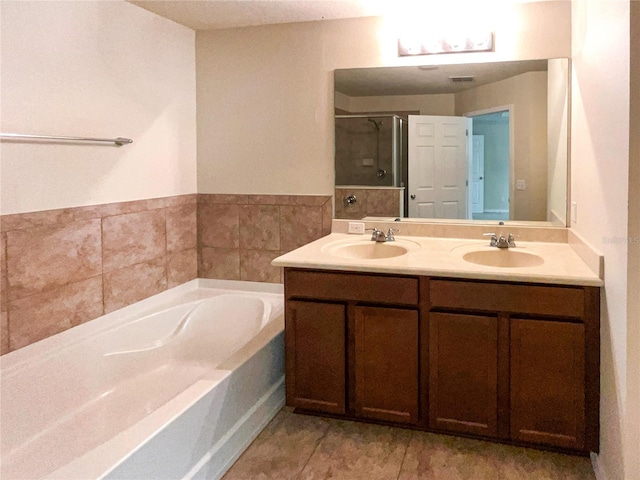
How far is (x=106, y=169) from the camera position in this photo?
9.35 ft

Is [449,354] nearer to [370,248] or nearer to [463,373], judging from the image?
[463,373]

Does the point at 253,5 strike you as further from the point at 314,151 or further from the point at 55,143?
the point at 55,143

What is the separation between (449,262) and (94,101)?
73.6 inches

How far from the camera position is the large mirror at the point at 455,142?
2986 millimetres

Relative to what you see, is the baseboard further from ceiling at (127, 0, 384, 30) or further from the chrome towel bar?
ceiling at (127, 0, 384, 30)

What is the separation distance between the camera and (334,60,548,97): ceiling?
9.88 feet

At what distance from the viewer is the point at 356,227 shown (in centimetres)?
334

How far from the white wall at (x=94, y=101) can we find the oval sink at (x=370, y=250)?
1158 millimetres

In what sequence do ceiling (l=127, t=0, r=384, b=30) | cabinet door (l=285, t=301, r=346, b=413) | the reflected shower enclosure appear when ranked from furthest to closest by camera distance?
the reflected shower enclosure, ceiling (l=127, t=0, r=384, b=30), cabinet door (l=285, t=301, r=346, b=413)

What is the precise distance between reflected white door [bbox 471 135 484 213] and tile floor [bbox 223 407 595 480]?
1.27 m

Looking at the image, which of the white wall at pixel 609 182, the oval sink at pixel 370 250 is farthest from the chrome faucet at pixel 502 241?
the oval sink at pixel 370 250

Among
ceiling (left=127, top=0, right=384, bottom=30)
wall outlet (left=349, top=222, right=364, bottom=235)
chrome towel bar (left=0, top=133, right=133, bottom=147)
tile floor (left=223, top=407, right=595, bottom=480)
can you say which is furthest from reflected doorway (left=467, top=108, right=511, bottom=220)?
chrome towel bar (left=0, top=133, right=133, bottom=147)

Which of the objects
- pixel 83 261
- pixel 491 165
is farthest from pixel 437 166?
pixel 83 261

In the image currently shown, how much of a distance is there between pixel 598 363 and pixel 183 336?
7.01ft
